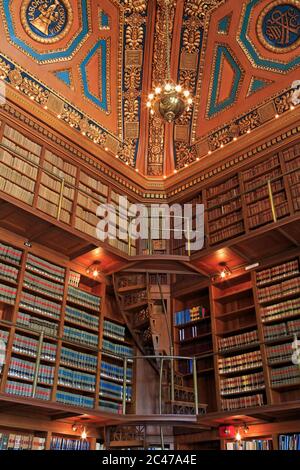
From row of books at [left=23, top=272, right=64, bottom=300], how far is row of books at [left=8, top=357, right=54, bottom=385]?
936 millimetres

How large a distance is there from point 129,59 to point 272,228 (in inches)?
165

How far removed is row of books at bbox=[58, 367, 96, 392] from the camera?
19.0 ft

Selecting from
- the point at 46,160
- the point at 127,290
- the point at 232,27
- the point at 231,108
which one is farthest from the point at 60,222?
the point at 232,27

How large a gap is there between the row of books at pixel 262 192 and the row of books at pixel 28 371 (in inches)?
143

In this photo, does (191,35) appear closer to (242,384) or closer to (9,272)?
(9,272)


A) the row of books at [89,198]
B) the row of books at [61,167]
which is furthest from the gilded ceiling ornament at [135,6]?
the row of books at [89,198]

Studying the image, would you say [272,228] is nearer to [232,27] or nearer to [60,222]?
[60,222]

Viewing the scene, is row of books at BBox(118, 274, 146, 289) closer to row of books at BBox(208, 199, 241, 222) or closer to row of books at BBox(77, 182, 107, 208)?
row of books at BBox(77, 182, 107, 208)

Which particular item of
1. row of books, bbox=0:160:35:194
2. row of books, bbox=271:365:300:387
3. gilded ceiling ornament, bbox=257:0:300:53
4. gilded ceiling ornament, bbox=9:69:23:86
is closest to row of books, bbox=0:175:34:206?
row of books, bbox=0:160:35:194

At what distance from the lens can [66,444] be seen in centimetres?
570

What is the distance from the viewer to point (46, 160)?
6.64 metres

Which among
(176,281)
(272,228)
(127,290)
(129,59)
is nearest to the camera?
(272,228)

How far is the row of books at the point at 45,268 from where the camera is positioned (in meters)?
6.08

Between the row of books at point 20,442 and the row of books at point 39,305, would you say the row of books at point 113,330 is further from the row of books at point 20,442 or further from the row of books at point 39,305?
the row of books at point 20,442
